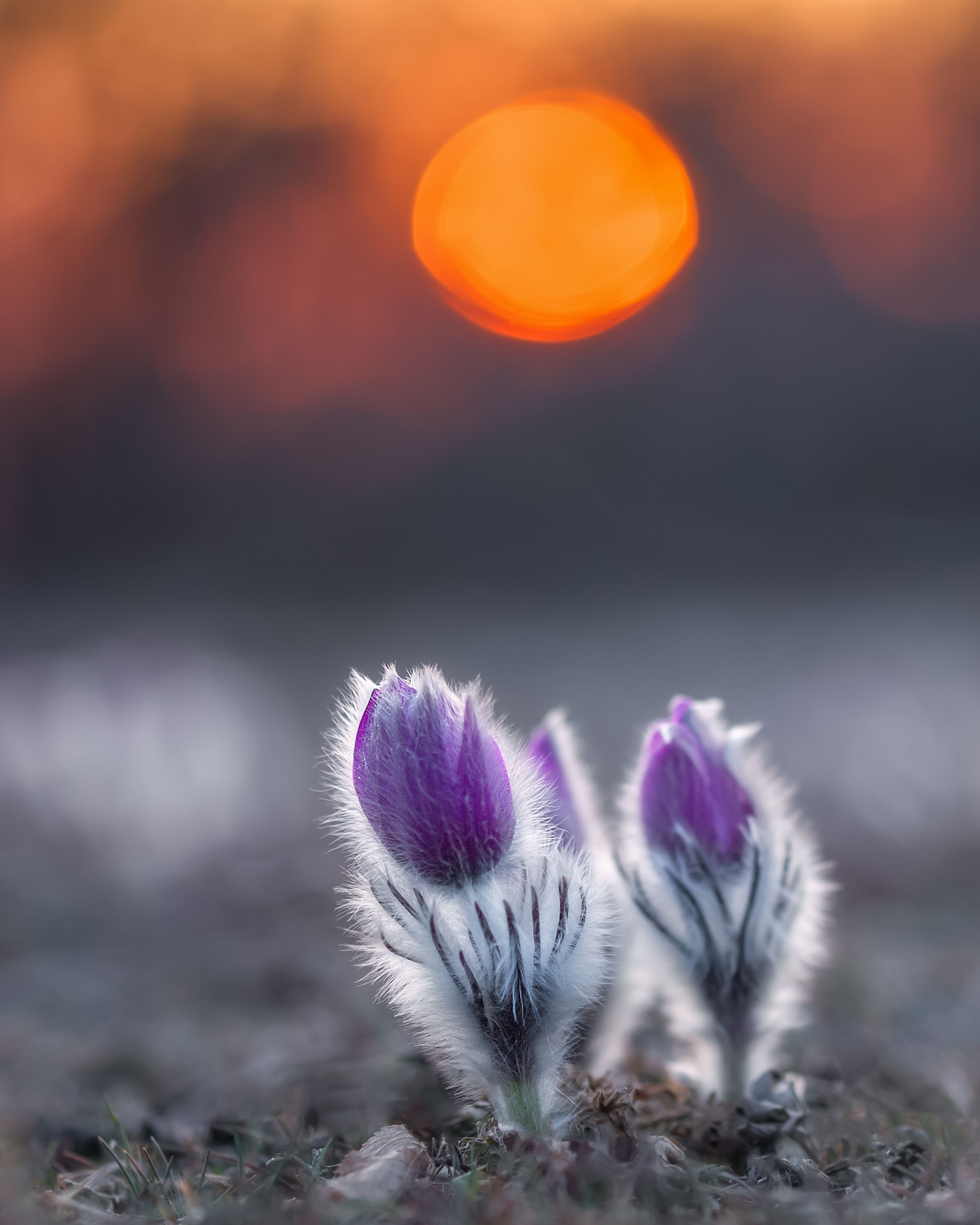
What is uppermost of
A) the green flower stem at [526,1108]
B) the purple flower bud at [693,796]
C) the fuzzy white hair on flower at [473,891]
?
the purple flower bud at [693,796]

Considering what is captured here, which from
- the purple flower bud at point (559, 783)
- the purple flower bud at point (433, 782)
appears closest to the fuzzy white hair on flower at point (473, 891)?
the purple flower bud at point (433, 782)

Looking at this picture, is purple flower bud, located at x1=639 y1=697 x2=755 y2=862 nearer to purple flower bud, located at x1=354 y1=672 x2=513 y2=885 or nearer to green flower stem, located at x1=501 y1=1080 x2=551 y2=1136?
purple flower bud, located at x1=354 y1=672 x2=513 y2=885

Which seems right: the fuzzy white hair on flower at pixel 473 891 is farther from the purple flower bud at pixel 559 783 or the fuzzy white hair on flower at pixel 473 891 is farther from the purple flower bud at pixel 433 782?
the purple flower bud at pixel 559 783

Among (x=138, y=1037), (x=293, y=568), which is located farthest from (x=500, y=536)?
(x=138, y=1037)

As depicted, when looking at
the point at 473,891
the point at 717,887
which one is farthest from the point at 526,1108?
the point at 717,887

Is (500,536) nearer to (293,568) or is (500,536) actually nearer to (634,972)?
(293,568)

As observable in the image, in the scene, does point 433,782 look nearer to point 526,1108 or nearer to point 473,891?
point 473,891
